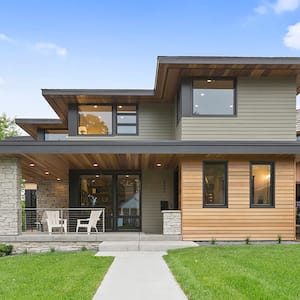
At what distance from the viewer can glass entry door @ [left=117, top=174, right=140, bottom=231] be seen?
568 inches

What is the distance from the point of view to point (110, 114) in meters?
14.3

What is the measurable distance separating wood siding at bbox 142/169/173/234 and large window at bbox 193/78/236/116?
3.72 meters

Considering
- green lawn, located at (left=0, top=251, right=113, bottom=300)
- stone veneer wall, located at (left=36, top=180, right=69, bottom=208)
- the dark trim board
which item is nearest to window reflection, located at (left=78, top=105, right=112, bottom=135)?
the dark trim board

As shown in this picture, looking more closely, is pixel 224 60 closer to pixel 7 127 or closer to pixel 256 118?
pixel 256 118

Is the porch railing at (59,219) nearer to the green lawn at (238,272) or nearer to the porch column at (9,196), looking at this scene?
the porch column at (9,196)

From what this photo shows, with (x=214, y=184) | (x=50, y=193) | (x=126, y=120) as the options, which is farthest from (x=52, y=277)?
(x=50, y=193)

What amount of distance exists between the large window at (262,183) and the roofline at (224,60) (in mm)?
3139

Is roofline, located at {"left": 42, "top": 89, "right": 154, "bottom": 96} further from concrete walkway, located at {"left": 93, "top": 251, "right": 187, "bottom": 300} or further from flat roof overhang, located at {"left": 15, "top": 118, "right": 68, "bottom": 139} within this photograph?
concrete walkway, located at {"left": 93, "top": 251, "right": 187, "bottom": 300}

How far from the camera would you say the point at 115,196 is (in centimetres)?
1449

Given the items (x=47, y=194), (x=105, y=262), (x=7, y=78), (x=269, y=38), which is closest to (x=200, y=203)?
(x=105, y=262)

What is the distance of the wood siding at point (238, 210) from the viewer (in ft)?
36.7

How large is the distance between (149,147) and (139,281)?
4849 mm

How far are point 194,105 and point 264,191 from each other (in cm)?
350

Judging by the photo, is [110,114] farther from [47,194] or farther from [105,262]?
[105,262]
